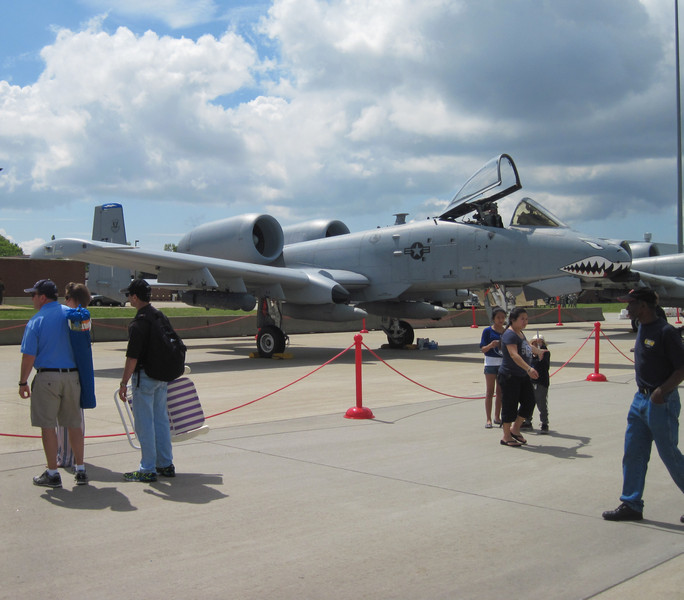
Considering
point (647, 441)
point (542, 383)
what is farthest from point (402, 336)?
point (647, 441)

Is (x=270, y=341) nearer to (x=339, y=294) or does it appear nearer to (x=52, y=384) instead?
(x=339, y=294)

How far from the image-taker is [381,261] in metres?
18.0

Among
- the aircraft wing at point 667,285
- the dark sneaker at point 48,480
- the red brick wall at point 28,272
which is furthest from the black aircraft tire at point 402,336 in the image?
the red brick wall at point 28,272

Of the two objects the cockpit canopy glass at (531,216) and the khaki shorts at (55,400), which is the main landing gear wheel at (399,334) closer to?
the cockpit canopy glass at (531,216)

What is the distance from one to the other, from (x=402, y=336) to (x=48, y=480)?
15.0 meters

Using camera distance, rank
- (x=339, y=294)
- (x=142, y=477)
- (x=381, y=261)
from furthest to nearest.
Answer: (x=381, y=261)
(x=339, y=294)
(x=142, y=477)

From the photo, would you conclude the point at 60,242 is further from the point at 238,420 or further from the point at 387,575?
the point at 387,575

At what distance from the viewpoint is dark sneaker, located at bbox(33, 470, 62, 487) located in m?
5.29

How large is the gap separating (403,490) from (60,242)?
33.8 ft

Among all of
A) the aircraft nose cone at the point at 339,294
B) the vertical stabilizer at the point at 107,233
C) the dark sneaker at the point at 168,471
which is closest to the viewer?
the dark sneaker at the point at 168,471

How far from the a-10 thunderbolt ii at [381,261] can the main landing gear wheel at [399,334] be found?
0.03m

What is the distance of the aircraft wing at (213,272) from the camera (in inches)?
527

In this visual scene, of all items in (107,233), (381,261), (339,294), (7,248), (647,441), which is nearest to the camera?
(647,441)

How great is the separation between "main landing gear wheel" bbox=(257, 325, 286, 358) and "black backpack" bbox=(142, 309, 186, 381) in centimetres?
1137
